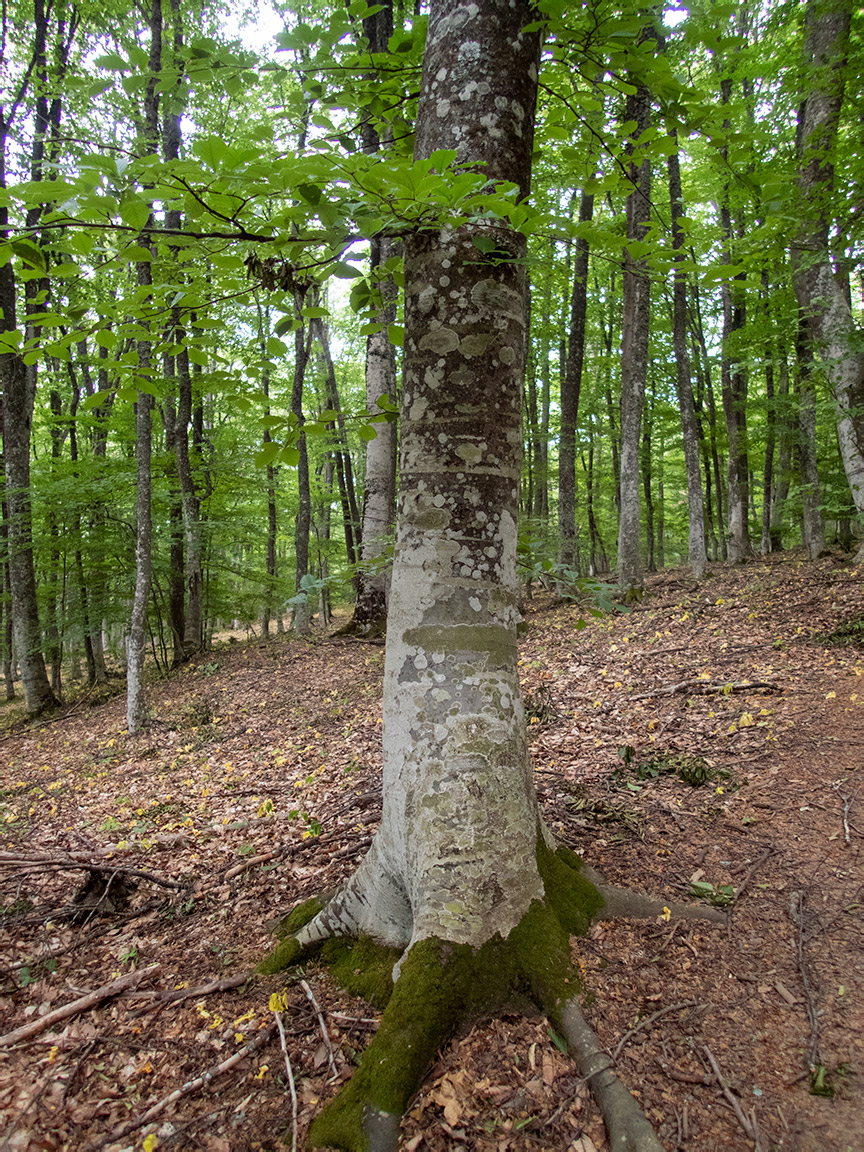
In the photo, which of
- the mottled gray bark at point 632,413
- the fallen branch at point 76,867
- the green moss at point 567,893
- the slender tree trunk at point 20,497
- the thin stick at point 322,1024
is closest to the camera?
the thin stick at point 322,1024

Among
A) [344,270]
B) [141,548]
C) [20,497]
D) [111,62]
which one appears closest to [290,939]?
[344,270]

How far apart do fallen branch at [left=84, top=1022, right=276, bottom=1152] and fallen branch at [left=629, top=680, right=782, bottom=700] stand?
14.2 feet

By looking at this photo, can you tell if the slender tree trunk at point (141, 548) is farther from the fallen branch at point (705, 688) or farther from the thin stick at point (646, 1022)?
the thin stick at point (646, 1022)

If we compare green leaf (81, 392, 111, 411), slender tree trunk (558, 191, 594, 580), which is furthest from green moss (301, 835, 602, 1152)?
slender tree trunk (558, 191, 594, 580)

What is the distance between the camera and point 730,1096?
170 cm

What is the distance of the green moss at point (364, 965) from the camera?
223cm

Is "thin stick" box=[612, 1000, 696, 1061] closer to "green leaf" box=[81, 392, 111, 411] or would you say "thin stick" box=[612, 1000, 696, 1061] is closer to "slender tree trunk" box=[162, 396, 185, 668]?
"green leaf" box=[81, 392, 111, 411]

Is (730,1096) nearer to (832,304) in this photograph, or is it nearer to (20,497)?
(832,304)

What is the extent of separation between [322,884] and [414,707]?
1.71 metres

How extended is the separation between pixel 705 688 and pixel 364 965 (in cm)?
416

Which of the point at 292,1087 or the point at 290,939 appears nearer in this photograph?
the point at 292,1087

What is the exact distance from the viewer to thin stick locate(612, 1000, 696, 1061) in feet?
6.15

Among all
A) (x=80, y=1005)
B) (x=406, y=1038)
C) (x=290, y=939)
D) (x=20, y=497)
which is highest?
(x=20, y=497)

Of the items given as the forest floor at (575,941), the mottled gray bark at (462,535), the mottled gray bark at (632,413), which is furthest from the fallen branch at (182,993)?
the mottled gray bark at (632,413)
